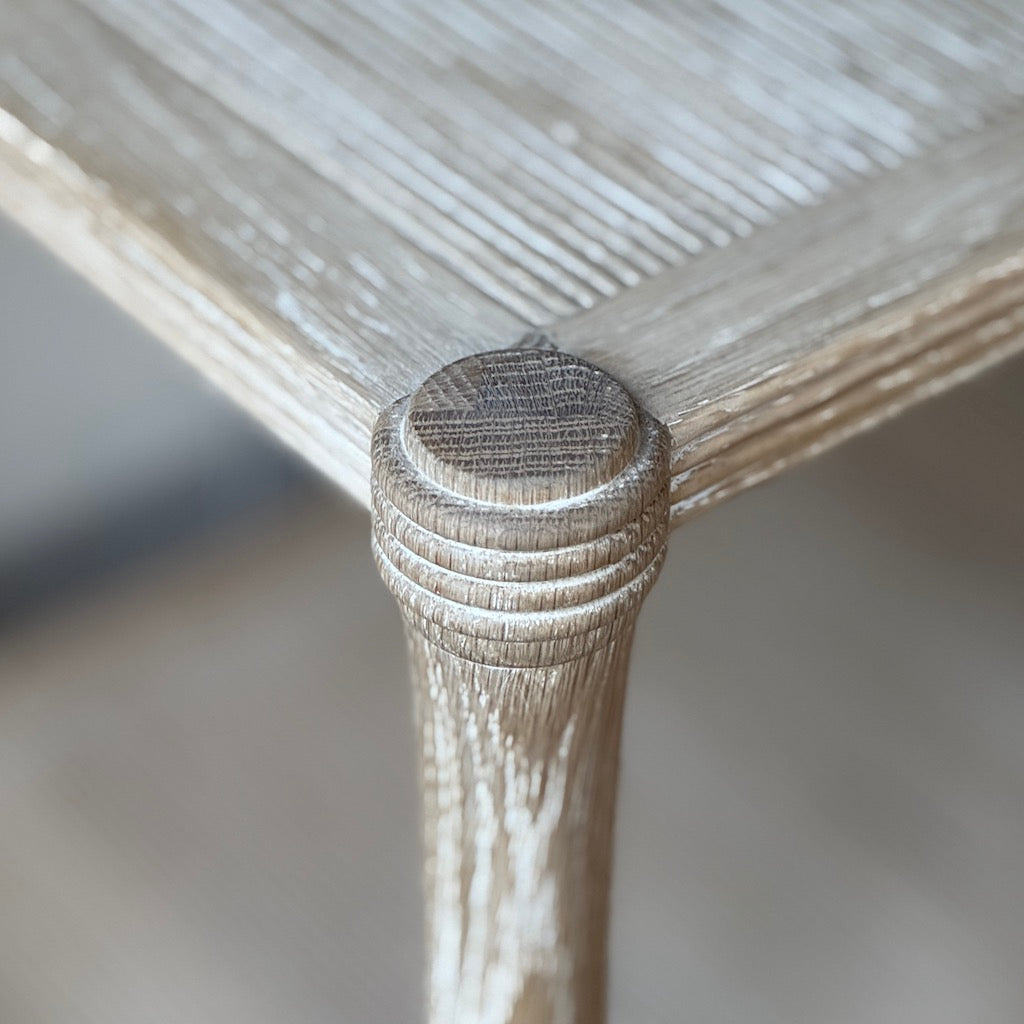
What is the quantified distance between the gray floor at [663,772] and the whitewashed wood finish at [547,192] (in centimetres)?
26

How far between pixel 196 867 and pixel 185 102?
0.91 ft

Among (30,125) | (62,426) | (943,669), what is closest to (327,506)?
(62,426)

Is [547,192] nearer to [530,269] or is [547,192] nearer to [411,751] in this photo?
[530,269]

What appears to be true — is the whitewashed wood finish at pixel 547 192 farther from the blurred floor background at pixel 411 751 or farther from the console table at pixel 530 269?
the blurred floor background at pixel 411 751

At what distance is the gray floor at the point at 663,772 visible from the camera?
46cm

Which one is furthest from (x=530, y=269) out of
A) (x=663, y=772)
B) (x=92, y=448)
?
(x=92, y=448)

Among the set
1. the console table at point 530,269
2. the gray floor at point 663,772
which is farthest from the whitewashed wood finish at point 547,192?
the gray floor at point 663,772

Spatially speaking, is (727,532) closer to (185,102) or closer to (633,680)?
(633,680)

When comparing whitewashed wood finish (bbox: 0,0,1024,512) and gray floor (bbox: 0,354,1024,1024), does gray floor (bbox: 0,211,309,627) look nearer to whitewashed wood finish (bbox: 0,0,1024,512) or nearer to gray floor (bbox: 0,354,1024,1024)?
gray floor (bbox: 0,354,1024,1024)

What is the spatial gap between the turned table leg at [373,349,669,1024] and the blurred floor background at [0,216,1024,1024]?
0.21 m

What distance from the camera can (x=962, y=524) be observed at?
1.92 feet

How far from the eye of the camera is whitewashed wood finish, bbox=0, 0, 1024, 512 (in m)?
0.24

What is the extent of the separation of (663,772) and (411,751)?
3.4 inches

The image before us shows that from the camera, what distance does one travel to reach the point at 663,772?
520 mm
